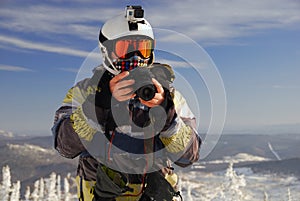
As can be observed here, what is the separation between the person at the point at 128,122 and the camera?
5.68 metres

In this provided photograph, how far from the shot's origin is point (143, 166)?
6.01 metres

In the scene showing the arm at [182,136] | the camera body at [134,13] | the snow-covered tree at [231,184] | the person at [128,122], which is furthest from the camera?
the snow-covered tree at [231,184]

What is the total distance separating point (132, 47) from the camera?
5984mm

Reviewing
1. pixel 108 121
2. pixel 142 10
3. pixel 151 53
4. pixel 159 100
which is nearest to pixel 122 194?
pixel 108 121

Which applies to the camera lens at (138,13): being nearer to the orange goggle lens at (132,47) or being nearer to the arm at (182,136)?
the orange goggle lens at (132,47)

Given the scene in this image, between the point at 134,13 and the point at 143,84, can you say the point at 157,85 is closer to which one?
the point at 143,84

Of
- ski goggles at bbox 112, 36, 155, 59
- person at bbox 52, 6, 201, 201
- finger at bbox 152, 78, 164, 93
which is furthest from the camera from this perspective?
ski goggles at bbox 112, 36, 155, 59

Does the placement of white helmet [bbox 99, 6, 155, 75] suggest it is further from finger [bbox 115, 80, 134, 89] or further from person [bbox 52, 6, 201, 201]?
finger [bbox 115, 80, 134, 89]

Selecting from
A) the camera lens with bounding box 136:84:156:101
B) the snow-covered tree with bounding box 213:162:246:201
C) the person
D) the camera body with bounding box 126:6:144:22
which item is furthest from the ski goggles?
the snow-covered tree with bounding box 213:162:246:201

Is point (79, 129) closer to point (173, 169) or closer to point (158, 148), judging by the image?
point (158, 148)

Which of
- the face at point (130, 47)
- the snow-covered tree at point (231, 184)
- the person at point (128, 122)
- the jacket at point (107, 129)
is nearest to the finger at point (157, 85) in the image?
the person at point (128, 122)

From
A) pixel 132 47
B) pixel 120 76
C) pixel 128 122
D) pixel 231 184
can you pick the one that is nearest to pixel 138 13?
pixel 132 47

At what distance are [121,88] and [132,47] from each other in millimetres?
777

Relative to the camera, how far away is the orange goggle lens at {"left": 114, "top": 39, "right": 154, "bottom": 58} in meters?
5.94
